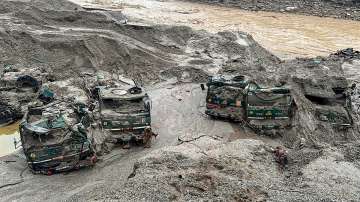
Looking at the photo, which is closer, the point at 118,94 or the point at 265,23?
the point at 118,94

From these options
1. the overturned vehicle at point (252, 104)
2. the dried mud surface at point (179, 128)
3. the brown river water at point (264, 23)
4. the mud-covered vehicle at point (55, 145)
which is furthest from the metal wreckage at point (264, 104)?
the brown river water at point (264, 23)

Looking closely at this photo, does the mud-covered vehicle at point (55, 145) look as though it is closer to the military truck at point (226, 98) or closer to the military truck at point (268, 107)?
the military truck at point (226, 98)

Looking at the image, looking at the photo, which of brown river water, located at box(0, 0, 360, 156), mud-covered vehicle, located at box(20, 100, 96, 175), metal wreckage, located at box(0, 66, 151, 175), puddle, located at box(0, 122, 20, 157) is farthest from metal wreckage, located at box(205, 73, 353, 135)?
brown river water, located at box(0, 0, 360, 156)

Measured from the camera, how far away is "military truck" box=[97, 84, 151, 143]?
18.4 m

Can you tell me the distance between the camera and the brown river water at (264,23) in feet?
124

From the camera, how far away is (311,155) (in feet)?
55.5

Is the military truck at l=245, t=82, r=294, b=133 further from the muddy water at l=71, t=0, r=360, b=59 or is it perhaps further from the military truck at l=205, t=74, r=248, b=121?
the muddy water at l=71, t=0, r=360, b=59

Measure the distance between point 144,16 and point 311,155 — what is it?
1250 inches

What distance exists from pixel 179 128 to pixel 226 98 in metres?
2.46

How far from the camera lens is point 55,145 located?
16359 millimetres

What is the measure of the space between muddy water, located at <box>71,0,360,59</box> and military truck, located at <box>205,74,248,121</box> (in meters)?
14.3

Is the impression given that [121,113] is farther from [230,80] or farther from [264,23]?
[264,23]

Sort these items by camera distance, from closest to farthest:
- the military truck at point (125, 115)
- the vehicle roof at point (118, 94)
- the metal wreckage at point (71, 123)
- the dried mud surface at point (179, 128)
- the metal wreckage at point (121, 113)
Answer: the dried mud surface at point (179, 128) → the metal wreckage at point (71, 123) → the metal wreckage at point (121, 113) → the military truck at point (125, 115) → the vehicle roof at point (118, 94)

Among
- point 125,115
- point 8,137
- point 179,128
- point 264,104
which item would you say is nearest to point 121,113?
point 125,115
